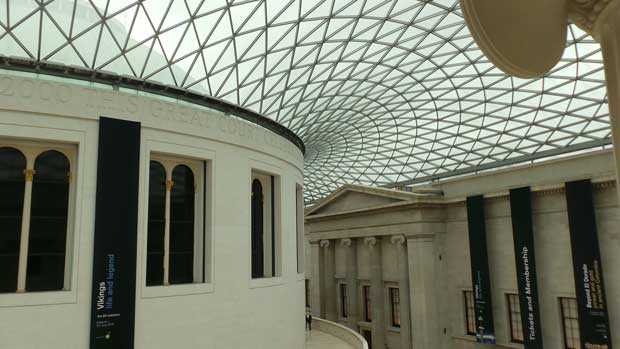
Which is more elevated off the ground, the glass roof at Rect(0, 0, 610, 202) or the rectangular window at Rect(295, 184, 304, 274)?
the glass roof at Rect(0, 0, 610, 202)

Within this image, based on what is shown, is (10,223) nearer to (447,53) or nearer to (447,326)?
(447,53)

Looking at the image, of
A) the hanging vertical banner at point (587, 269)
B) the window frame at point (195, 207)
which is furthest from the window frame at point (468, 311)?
the window frame at point (195, 207)

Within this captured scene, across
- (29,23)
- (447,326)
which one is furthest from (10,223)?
(447,326)

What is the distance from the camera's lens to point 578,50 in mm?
33969

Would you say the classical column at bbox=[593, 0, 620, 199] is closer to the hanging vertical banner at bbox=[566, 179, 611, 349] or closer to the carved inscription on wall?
the carved inscription on wall

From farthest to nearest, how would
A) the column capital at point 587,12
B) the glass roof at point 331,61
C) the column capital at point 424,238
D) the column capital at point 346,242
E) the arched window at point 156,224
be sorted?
the column capital at point 346,242
the column capital at point 424,238
the glass roof at point 331,61
the arched window at point 156,224
the column capital at point 587,12

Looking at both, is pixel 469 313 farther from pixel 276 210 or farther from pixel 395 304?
pixel 276 210

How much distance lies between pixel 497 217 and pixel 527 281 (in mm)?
5148

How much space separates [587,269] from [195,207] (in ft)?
78.6

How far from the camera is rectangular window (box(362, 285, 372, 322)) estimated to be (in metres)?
46.0

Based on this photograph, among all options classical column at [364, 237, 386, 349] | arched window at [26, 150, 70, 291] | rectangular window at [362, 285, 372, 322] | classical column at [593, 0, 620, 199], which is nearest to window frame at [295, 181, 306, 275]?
arched window at [26, 150, 70, 291]

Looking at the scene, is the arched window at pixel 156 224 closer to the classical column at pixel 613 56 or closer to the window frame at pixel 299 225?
the window frame at pixel 299 225

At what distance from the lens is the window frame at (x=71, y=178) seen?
15.5 metres

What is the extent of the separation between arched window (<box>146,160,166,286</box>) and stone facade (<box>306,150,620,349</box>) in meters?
24.6
